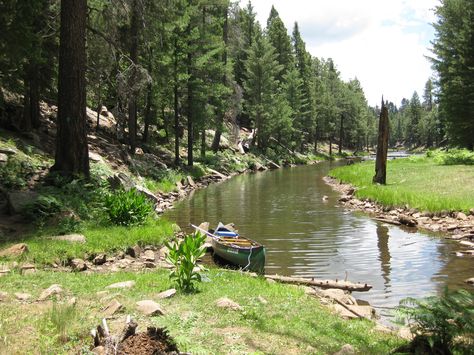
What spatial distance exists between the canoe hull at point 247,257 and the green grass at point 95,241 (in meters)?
2.23

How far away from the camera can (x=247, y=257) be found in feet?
37.5

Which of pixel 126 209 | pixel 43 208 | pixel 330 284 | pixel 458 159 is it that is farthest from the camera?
pixel 458 159

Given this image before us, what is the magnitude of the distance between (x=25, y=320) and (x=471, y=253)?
41.2 ft

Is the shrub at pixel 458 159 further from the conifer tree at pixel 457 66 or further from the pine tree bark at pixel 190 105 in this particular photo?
the pine tree bark at pixel 190 105

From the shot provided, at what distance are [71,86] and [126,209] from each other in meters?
4.28

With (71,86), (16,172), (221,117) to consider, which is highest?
(221,117)

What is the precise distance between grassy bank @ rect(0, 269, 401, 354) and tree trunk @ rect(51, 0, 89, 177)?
20.5 ft

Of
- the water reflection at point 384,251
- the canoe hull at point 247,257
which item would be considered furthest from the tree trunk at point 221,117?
the canoe hull at point 247,257

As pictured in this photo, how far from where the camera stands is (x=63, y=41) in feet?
44.7

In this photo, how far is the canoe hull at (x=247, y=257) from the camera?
11.4 metres

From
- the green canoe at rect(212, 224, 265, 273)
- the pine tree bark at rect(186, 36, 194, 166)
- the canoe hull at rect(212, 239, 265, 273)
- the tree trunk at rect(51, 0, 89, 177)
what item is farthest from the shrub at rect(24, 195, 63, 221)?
the pine tree bark at rect(186, 36, 194, 166)

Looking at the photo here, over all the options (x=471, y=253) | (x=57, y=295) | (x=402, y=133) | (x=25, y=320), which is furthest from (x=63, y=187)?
(x=402, y=133)

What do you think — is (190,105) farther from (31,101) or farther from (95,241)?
(95,241)

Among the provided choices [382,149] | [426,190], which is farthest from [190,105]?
[426,190]
